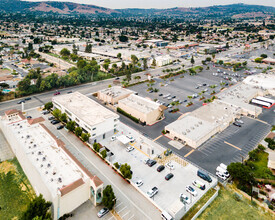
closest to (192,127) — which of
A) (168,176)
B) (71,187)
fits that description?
(168,176)

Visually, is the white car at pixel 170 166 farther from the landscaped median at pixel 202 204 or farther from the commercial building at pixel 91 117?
the commercial building at pixel 91 117

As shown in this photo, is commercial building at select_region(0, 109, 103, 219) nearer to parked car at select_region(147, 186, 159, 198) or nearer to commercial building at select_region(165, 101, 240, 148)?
parked car at select_region(147, 186, 159, 198)

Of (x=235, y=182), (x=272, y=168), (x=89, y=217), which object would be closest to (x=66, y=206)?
(x=89, y=217)

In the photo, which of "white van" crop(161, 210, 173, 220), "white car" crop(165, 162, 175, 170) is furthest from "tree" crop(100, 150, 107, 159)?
"white van" crop(161, 210, 173, 220)

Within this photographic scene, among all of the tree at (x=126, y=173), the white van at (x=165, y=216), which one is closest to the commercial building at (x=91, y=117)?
the tree at (x=126, y=173)

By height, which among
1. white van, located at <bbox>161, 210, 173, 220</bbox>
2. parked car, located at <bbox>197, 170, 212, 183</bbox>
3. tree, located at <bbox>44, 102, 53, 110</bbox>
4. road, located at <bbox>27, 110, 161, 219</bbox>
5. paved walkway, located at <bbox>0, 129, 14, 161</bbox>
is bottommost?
paved walkway, located at <bbox>0, 129, 14, 161</bbox>

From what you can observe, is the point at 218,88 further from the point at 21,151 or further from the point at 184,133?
the point at 21,151

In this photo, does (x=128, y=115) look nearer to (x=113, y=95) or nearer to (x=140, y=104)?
(x=140, y=104)
